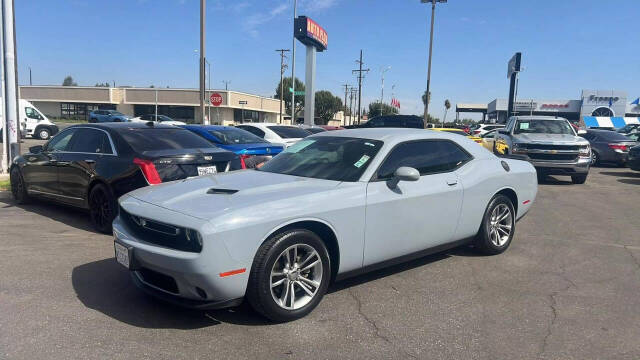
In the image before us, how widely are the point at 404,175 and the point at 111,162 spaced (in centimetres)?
403

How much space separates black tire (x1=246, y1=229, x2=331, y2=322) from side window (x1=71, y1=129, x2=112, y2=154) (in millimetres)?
3836

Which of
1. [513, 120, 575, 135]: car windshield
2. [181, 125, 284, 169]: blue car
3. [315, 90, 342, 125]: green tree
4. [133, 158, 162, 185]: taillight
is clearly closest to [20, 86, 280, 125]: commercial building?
[315, 90, 342, 125]: green tree

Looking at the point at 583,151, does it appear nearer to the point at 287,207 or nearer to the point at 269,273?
the point at 287,207

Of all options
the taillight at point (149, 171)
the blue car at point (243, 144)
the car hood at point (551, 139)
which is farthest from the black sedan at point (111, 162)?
the car hood at point (551, 139)

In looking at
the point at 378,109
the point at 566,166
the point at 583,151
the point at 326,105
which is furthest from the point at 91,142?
the point at 378,109

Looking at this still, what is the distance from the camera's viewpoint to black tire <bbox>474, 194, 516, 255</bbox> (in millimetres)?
5402

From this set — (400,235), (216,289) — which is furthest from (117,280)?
(400,235)

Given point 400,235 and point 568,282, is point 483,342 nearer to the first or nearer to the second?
point 400,235

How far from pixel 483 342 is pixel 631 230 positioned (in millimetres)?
5263

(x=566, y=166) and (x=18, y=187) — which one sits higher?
(x=566, y=166)

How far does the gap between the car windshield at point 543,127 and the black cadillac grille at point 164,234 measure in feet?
39.6

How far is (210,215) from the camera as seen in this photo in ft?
10.9

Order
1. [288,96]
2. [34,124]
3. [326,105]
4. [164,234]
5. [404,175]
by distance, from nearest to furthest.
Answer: [164,234]
[404,175]
[34,124]
[288,96]
[326,105]

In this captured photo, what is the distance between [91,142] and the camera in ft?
22.0
